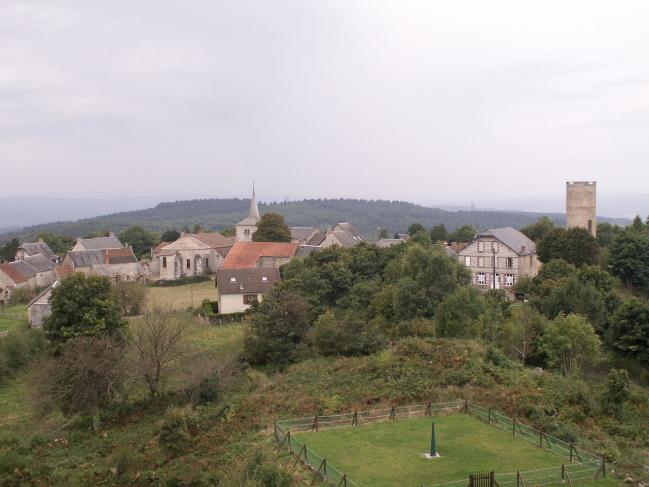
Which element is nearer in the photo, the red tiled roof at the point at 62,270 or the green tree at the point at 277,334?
the green tree at the point at 277,334

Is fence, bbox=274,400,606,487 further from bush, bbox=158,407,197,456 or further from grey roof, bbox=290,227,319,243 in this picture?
grey roof, bbox=290,227,319,243

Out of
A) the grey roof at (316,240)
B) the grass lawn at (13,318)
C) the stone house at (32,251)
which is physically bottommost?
the grass lawn at (13,318)

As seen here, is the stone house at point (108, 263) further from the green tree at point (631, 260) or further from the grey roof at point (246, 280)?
the green tree at point (631, 260)

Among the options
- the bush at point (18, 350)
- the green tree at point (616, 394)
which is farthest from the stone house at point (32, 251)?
the green tree at point (616, 394)

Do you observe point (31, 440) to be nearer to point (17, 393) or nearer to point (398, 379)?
point (17, 393)

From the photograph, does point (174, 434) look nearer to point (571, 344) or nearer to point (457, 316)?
point (457, 316)
